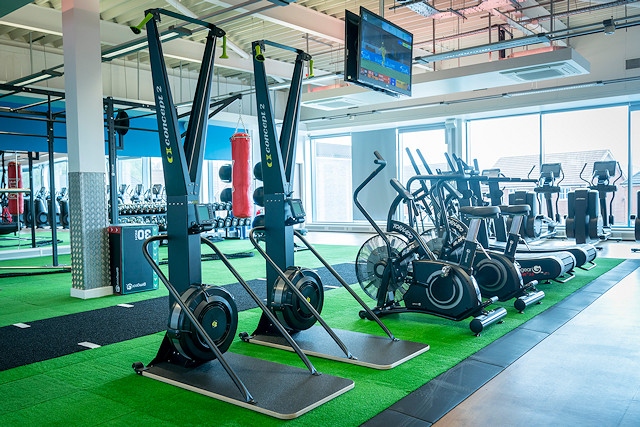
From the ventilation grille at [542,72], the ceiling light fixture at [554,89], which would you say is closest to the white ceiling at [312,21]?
the ventilation grille at [542,72]

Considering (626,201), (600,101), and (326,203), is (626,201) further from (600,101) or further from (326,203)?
(326,203)

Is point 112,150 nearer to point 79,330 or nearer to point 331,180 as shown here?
point 79,330

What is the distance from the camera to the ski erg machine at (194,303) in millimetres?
3303

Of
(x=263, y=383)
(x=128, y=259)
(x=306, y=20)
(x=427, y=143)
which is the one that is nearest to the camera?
(x=263, y=383)

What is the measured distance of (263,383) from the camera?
3.31 metres

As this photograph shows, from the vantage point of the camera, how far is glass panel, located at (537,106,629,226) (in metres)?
12.8

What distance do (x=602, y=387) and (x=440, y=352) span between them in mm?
1123

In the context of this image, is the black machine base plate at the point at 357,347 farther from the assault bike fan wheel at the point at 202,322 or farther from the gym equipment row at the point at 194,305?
the assault bike fan wheel at the point at 202,322

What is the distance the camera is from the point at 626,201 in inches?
510

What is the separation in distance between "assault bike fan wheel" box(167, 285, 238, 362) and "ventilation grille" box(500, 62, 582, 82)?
779 centimetres

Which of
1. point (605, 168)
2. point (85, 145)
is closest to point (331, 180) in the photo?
point (605, 168)

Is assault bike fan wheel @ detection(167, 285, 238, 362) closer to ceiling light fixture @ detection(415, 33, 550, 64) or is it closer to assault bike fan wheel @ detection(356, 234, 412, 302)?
assault bike fan wheel @ detection(356, 234, 412, 302)

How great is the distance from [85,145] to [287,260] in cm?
354

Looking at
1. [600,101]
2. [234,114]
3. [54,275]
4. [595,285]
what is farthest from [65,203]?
[600,101]
